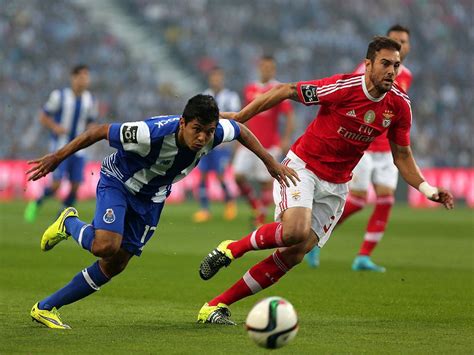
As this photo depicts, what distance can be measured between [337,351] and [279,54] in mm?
25674

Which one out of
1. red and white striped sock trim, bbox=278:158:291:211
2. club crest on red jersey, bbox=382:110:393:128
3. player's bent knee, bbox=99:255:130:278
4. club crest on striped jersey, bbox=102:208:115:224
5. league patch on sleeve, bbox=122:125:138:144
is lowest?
player's bent knee, bbox=99:255:130:278

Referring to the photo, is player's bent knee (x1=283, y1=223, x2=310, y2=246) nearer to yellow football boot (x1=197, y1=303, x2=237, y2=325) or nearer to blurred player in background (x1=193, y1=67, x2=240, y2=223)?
yellow football boot (x1=197, y1=303, x2=237, y2=325)

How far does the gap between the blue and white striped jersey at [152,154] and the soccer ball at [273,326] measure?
4.98 feet

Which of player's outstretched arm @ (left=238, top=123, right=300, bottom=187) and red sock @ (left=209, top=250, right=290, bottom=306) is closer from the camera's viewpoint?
player's outstretched arm @ (left=238, top=123, right=300, bottom=187)

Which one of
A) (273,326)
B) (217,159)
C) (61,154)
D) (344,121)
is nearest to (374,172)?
(344,121)

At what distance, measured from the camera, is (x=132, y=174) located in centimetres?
699

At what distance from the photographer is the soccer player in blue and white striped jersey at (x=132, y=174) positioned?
21.6 feet

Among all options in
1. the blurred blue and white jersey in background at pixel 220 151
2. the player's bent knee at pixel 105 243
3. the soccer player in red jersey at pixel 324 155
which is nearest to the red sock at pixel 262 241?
the soccer player in red jersey at pixel 324 155

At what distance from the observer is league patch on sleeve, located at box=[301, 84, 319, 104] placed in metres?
7.54

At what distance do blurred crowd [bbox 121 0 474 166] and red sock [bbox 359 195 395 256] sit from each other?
59.5 feet

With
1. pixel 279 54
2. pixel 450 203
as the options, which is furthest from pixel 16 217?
pixel 279 54

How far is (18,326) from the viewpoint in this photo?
6.93 m

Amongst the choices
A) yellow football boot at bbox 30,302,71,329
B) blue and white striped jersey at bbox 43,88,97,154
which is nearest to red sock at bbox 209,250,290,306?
yellow football boot at bbox 30,302,71,329

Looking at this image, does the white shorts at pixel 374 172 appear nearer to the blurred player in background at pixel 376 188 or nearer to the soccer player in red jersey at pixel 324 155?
the blurred player in background at pixel 376 188
